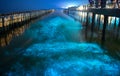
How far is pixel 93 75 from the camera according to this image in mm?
11625

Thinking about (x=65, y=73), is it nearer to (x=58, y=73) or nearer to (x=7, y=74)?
(x=58, y=73)

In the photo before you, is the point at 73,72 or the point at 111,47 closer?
the point at 73,72

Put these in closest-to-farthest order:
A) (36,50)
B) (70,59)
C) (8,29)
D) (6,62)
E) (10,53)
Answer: (6,62), (70,59), (10,53), (36,50), (8,29)

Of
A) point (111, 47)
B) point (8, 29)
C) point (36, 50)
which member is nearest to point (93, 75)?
point (36, 50)

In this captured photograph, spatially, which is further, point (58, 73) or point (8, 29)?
point (8, 29)

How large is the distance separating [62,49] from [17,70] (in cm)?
600

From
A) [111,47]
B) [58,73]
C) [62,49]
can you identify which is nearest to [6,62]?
[58,73]

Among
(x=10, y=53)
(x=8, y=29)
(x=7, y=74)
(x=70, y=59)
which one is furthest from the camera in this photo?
(x=8, y=29)

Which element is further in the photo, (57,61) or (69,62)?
(57,61)

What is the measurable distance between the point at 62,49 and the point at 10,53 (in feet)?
13.6

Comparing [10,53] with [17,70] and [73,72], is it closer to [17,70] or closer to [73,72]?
[17,70]

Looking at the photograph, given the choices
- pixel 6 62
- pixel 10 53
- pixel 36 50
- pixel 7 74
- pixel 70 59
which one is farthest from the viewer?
pixel 36 50

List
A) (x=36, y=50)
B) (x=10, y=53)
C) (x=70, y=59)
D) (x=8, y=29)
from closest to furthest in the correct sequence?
1. (x=70, y=59)
2. (x=10, y=53)
3. (x=36, y=50)
4. (x=8, y=29)

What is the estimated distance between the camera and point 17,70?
40.0 ft
